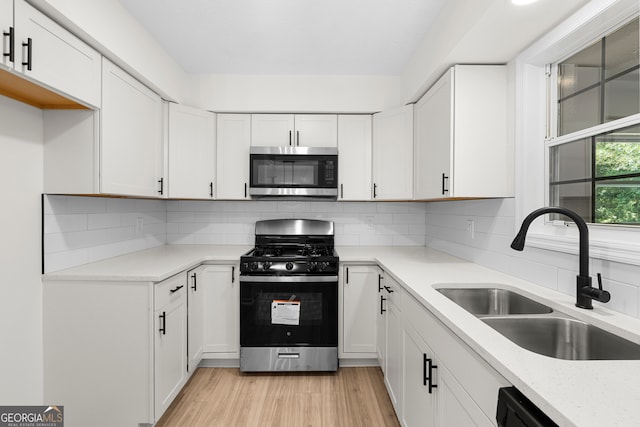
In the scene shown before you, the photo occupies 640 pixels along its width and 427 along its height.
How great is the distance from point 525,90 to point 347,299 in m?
1.83

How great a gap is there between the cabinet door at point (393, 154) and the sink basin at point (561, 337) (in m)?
1.51

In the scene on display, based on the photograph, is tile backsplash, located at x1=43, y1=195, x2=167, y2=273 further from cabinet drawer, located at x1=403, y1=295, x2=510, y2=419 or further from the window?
the window

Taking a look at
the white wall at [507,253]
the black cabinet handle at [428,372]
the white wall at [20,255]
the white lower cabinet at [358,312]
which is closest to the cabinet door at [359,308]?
the white lower cabinet at [358,312]

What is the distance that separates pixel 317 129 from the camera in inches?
110

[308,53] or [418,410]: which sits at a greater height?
[308,53]

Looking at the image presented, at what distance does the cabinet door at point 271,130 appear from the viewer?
2.79m

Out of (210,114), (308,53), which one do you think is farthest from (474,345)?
(210,114)

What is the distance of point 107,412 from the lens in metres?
1.72

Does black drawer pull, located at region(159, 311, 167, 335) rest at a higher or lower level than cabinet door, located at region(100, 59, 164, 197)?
lower

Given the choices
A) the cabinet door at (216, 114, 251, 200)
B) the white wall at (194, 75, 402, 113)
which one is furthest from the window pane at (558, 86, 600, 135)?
the cabinet door at (216, 114, 251, 200)

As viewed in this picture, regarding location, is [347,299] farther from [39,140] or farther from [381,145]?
Answer: [39,140]

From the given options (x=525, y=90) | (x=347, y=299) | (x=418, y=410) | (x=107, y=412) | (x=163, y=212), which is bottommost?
(x=107, y=412)

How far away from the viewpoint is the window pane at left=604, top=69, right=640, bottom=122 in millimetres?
1196

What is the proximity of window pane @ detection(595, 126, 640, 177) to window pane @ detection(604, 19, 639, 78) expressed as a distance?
25 cm
